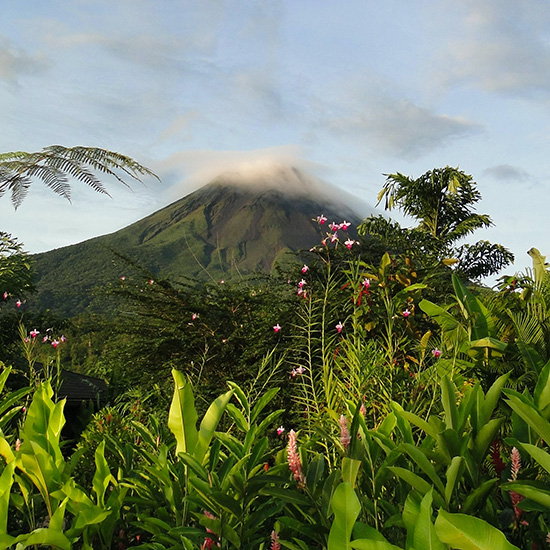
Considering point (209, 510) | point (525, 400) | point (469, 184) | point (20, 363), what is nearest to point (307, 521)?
point (209, 510)

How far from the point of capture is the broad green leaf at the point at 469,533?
0.77 meters

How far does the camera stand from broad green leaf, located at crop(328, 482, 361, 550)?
0.84 metres

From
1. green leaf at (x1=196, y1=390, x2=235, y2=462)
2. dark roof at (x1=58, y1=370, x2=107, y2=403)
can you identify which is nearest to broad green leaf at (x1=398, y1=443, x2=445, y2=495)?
green leaf at (x1=196, y1=390, x2=235, y2=462)

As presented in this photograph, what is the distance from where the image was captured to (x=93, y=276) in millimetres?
46812

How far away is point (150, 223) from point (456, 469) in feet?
260

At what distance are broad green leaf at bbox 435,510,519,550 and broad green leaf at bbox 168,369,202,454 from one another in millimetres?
677

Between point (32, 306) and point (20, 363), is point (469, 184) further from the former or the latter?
point (32, 306)

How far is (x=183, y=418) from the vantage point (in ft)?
4.25

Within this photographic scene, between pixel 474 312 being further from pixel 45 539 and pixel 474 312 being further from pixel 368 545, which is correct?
pixel 45 539

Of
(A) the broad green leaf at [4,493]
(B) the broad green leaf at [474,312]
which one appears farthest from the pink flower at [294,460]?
(B) the broad green leaf at [474,312]

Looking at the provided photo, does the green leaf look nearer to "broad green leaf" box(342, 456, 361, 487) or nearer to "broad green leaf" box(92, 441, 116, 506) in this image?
"broad green leaf" box(92, 441, 116, 506)

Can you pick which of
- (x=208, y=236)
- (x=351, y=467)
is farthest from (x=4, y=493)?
(x=208, y=236)

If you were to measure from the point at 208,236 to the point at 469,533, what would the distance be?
83693mm

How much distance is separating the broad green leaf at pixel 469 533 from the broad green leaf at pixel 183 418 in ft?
2.22
